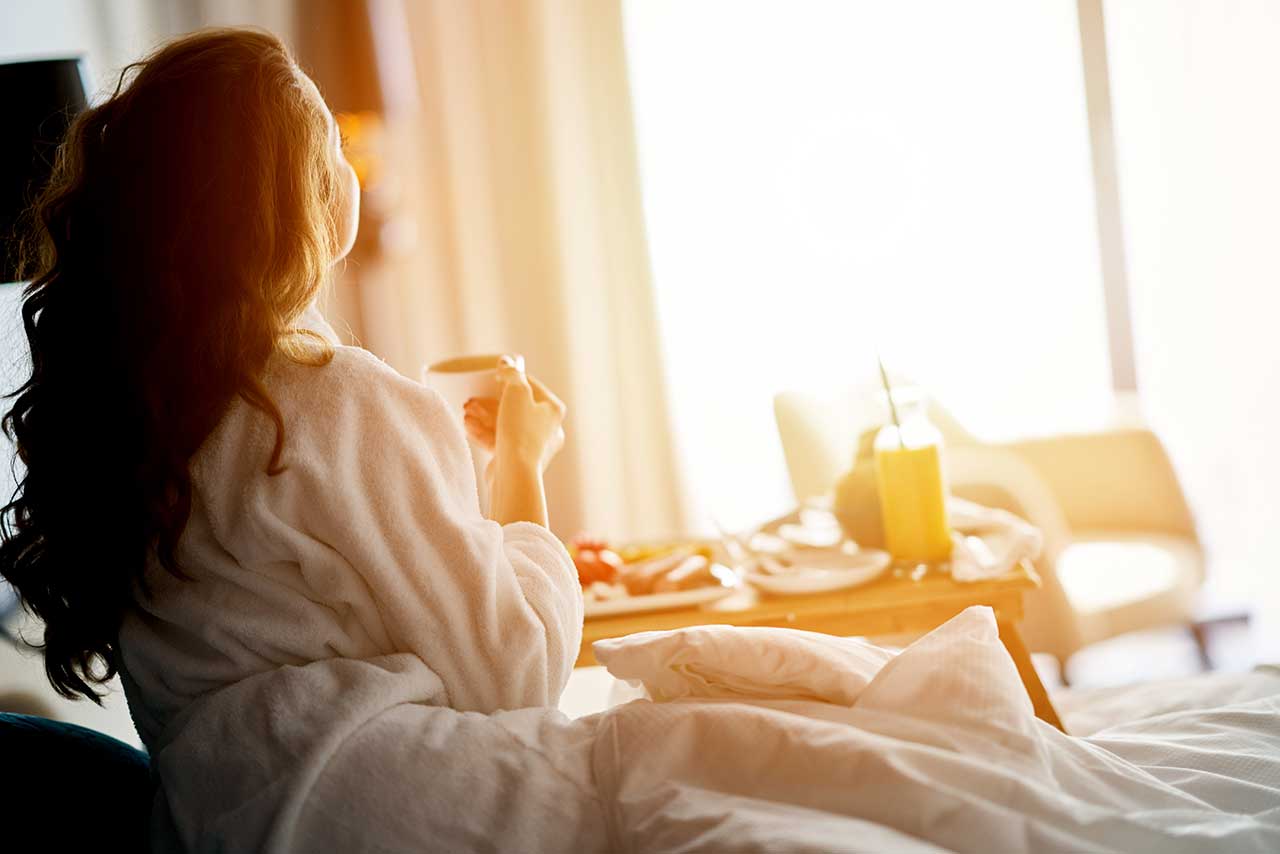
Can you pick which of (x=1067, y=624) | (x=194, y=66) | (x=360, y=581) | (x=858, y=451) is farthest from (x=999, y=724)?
(x=1067, y=624)

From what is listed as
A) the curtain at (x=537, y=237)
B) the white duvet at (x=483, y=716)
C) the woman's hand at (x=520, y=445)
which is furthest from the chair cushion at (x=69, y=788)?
the curtain at (x=537, y=237)

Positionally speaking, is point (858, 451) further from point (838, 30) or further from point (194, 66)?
point (838, 30)

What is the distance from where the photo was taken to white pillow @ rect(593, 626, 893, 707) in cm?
114

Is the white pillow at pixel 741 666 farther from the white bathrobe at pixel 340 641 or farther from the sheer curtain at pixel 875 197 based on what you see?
the sheer curtain at pixel 875 197

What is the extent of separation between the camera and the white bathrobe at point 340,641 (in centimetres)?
103

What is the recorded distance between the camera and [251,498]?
1062 mm

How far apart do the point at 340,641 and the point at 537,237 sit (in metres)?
2.30

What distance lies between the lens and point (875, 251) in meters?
3.24

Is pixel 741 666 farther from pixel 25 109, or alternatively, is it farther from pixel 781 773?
pixel 25 109

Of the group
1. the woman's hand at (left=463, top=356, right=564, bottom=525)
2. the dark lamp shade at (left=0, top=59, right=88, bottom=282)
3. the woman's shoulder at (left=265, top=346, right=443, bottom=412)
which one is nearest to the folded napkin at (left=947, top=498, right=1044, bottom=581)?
the woman's hand at (left=463, top=356, right=564, bottom=525)

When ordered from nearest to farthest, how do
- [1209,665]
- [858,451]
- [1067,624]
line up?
[858,451], [1067,624], [1209,665]

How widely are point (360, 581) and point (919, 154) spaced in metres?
2.45

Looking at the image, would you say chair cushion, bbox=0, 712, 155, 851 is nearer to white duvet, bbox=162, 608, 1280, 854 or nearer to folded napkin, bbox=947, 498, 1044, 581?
white duvet, bbox=162, 608, 1280, 854

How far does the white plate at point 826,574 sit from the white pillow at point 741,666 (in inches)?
16.1
